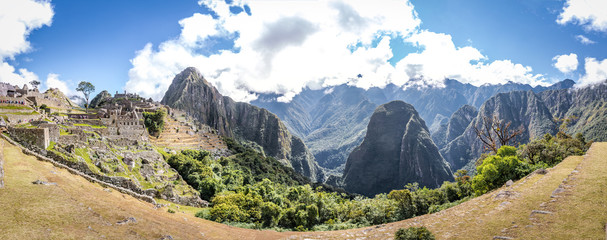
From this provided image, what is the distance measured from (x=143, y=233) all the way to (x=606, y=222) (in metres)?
26.5

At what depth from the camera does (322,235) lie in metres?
23.8

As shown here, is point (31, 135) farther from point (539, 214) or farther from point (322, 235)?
point (539, 214)

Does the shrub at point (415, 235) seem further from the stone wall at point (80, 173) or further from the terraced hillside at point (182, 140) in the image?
the terraced hillside at point (182, 140)

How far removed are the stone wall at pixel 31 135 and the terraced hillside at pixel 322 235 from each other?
16.5 ft

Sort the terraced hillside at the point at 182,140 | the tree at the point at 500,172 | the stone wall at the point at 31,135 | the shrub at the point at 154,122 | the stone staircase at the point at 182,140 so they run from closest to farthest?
the stone wall at the point at 31,135 < the tree at the point at 500,172 < the terraced hillside at the point at 182,140 < the stone staircase at the point at 182,140 < the shrub at the point at 154,122

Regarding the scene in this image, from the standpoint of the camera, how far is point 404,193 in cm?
3891

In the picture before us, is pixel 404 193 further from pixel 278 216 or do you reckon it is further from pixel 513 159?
pixel 278 216

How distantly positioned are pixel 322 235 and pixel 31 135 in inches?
1288

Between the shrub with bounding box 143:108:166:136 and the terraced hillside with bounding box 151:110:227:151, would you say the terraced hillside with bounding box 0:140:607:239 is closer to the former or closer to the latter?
the terraced hillside with bounding box 151:110:227:151

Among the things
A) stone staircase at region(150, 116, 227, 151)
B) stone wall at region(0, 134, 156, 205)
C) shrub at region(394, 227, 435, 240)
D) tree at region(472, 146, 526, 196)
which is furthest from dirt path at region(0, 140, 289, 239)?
stone staircase at region(150, 116, 227, 151)

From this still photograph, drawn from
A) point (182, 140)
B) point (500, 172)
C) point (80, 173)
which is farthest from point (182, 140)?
point (500, 172)

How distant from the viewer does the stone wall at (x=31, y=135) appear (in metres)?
28.8

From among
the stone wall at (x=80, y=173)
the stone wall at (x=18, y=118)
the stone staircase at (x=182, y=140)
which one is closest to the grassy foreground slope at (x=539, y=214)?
the stone wall at (x=80, y=173)

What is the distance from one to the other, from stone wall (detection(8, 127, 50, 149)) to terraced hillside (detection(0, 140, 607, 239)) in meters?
5.03
